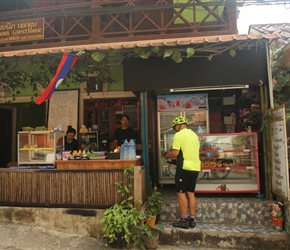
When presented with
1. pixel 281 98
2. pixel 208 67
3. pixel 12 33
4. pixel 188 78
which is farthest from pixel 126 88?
pixel 12 33

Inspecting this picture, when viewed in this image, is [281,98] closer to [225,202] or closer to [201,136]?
[201,136]

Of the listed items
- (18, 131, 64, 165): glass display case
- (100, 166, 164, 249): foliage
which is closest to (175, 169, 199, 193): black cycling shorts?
(100, 166, 164, 249): foliage

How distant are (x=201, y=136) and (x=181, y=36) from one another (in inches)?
102

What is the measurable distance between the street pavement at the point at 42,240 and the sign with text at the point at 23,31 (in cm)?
492

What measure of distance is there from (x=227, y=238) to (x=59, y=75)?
4435mm

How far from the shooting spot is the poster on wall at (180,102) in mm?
6836

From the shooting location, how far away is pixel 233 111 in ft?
25.7

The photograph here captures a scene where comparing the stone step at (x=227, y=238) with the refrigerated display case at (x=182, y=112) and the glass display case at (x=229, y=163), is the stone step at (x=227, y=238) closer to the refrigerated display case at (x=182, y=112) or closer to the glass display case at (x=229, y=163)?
the glass display case at (x=229, y=163)

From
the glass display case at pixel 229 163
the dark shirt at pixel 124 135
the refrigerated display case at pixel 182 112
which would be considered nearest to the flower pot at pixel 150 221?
the glass display case at pixel 229 163

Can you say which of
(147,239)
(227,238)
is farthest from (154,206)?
(227,238)

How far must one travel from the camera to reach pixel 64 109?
7.80m

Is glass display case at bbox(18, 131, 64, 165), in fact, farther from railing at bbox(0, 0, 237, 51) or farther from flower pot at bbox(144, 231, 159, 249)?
flower pot at bbox(144, 231, 159, 249)

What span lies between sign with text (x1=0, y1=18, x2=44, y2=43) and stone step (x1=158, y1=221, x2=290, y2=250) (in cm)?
604

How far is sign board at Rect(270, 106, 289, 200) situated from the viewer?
14.6ft
